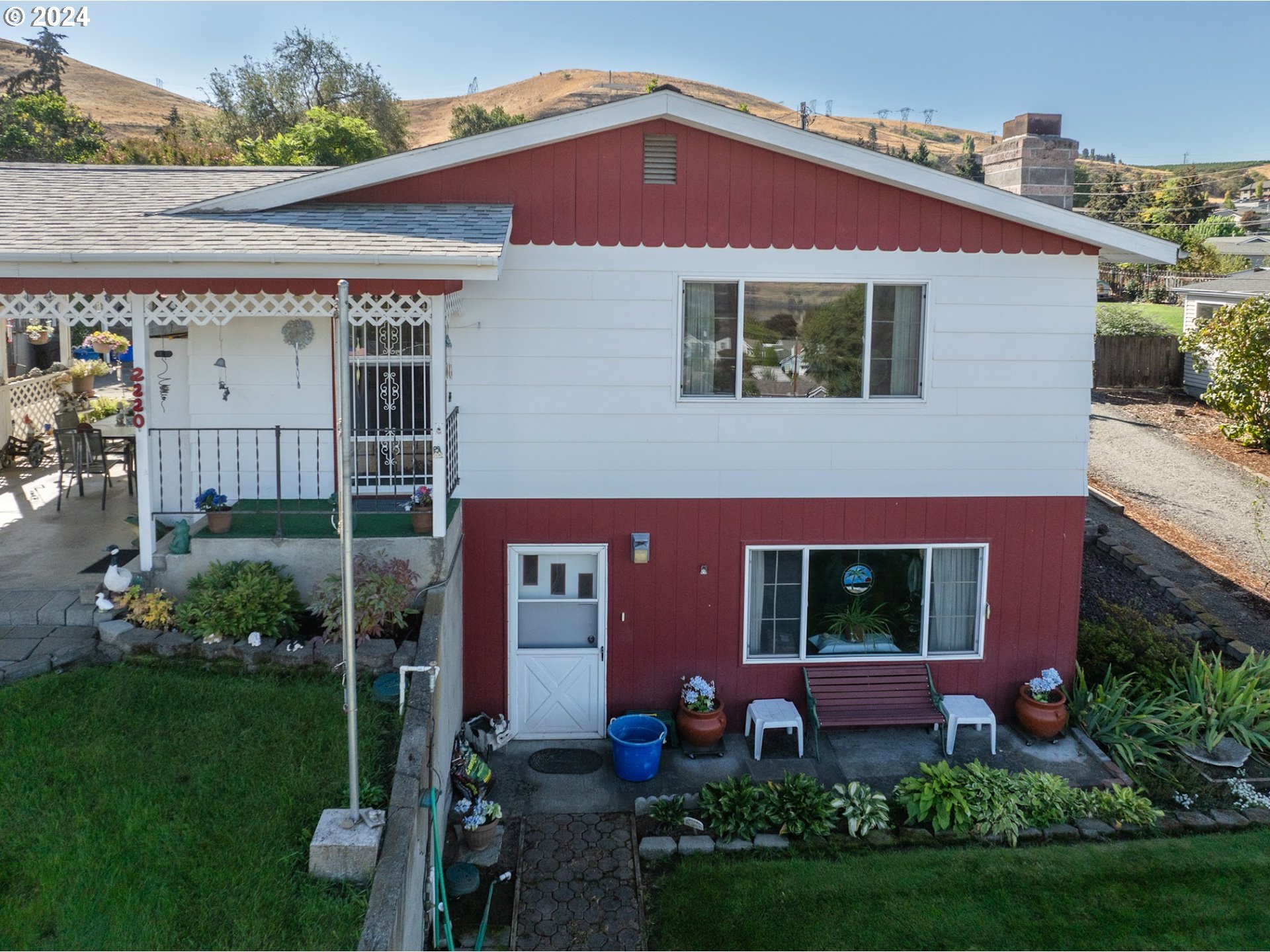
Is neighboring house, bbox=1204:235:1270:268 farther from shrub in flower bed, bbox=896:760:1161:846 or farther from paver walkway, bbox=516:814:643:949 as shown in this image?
paver walkway, bbox=516:814:643:949

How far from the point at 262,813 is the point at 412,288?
4.05m

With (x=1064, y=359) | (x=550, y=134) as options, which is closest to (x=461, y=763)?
(x=550, y=134)

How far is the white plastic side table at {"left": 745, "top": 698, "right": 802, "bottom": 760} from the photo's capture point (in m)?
9.66

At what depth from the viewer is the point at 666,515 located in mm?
9883

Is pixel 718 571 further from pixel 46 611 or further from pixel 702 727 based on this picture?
pixel 46 611

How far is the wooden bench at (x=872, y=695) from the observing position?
1004 cm

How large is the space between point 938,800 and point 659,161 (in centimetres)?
639

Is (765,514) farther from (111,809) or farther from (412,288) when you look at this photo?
(111,809)

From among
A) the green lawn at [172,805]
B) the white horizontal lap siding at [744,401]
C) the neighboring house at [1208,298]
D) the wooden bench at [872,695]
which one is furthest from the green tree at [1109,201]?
the green lawn at [172,805]

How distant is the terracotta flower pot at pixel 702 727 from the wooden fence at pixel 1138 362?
19.3 metres

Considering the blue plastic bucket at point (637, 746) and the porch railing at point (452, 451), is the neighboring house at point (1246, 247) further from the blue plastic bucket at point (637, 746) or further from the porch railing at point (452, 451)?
the porch railing at point (452, 451)

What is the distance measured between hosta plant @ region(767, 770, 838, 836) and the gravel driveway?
9240 mm

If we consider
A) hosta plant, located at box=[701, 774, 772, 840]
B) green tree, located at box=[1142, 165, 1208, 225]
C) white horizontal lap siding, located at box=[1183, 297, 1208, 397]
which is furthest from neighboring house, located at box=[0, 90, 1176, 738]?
green tree, located at box=[1142, 165, 1208, 225]

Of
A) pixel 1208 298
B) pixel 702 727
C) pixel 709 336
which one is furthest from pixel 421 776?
pixel 1208 298
